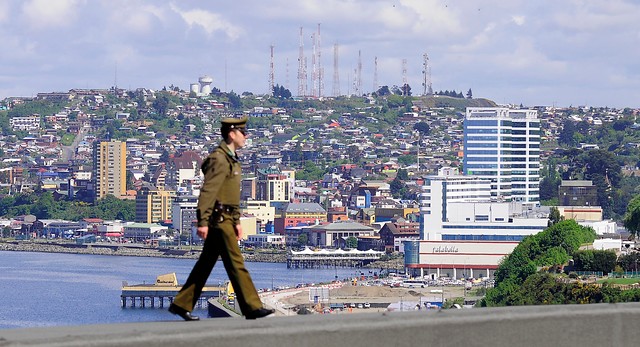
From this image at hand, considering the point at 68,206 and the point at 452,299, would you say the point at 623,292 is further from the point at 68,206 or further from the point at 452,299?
the point at 68,206

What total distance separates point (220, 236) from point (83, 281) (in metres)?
59.2

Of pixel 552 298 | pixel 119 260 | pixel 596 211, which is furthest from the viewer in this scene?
pixel 119 260

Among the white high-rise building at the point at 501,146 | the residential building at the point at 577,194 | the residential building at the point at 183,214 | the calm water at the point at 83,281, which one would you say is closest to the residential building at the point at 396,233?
the calm water at the point at 83,281

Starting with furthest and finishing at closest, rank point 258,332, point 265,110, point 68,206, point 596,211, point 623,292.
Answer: point 265,110, point 68,206, point 596,211, point 623,292, point 258,332

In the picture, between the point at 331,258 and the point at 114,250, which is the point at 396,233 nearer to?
the point at 331,258

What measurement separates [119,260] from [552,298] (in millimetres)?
58572

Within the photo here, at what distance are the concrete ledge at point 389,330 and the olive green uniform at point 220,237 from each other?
0.40m

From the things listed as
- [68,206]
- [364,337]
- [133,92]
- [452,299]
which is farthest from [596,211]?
[133,92]

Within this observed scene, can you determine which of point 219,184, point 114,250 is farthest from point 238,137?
point 114,250

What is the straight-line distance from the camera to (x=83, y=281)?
63469 mm

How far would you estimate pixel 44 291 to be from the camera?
56.3 meters

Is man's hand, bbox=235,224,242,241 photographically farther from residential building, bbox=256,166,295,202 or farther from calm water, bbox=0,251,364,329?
residential building, bbox=256,166,295,202

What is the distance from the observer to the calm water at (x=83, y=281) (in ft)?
148

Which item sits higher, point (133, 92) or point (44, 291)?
point (133, 92)
